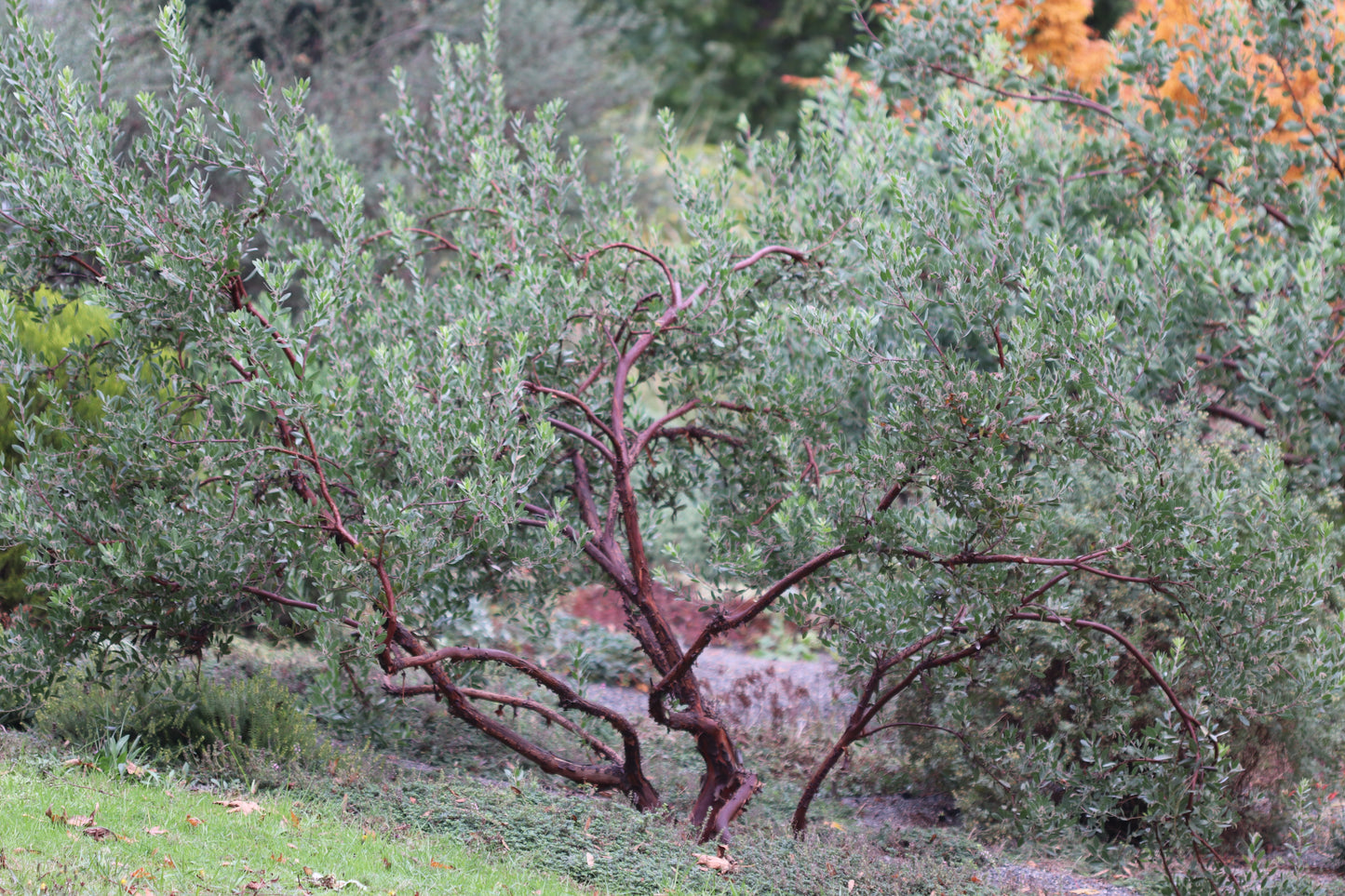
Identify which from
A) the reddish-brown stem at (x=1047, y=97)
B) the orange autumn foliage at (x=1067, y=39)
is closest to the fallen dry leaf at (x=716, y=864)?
the reddish-brown stem at (x=1047, y=97)

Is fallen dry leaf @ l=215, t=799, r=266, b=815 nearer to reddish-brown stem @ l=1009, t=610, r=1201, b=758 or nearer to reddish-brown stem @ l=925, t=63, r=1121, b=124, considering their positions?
reddish-brown stem @ l=1009, t=610, r=1201, b=758

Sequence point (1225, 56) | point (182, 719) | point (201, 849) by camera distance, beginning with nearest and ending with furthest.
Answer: point (201, 849) → point (182, 719) → point (1225, 56)

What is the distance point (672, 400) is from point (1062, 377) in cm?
207

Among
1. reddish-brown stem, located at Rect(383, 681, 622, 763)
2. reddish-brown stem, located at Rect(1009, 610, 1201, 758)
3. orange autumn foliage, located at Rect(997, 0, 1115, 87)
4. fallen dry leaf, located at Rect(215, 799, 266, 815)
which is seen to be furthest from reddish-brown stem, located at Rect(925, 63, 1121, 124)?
orange autumn foliage, located at Rect(997, 0, 1115, 87)

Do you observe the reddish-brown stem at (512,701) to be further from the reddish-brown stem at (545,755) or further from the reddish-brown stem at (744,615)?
the reddish-brown stem at (744,615)

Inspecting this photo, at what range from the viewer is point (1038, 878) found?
4555mm

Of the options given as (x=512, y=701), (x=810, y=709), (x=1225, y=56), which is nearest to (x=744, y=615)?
(x=512, y=701)

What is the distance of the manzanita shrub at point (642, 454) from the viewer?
3832 millimetres

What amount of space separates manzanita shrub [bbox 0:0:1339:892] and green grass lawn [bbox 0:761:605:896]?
610 millimetres

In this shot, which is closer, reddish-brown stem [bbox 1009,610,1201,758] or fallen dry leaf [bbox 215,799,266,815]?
A: reddish-brown stem [bbox 1009,610,1201,758]

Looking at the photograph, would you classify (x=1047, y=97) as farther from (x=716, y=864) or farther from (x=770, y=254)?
(x=716, y=864)

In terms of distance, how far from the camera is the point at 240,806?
4008mm

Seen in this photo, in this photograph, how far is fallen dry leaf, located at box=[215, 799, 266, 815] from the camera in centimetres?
396

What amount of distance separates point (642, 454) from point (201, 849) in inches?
101
